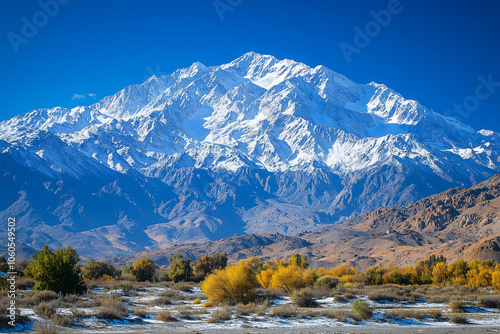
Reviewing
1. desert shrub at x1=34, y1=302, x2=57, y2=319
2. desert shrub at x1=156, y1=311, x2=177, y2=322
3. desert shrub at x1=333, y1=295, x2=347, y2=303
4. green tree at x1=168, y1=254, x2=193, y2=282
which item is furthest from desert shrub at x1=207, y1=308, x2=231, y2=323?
green tree at x1=168, y1=254, x2=193, y2=282

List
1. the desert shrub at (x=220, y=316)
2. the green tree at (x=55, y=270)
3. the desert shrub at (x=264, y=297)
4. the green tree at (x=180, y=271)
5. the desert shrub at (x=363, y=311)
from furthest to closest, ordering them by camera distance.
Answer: the green tree at (x=180, y=271)
the desert shrub at (x=264, y=297)
the green tree at (x=55, y=270)
the desert shrub at (x=363, y=311)
the desert shrub at (x=220, y=316)

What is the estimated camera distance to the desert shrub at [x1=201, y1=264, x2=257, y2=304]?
1499 inches

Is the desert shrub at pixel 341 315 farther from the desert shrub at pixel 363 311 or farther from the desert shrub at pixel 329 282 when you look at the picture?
the desert shrub at pixel 329 282

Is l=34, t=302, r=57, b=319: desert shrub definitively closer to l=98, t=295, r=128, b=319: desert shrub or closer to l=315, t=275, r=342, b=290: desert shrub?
l=98, t=295, r=128, b=319: desert shrub

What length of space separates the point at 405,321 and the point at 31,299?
25528mm

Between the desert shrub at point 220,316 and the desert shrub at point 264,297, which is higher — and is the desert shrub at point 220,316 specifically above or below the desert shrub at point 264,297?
below

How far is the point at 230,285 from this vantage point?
3809cm

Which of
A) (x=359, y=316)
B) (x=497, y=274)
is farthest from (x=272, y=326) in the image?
(x=497, y=274)

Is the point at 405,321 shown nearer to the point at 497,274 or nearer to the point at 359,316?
the point at 359,316

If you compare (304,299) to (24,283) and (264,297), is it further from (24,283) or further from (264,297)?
(24,283)

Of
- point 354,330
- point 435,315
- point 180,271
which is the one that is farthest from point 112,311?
point 180,271

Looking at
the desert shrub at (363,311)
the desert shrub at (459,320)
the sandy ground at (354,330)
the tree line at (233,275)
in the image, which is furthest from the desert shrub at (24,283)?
the desert shrub at (459,320)

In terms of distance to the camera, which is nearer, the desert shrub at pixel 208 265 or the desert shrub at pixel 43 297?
the desert shrub at pixel 43 297

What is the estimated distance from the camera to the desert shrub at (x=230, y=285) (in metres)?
38.1
